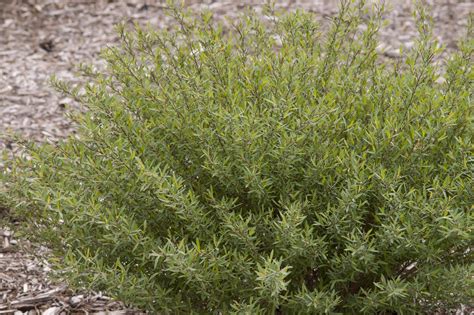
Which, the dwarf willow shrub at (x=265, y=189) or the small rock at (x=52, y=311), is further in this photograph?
the small rock at (x=52, y=311)

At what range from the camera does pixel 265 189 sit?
236 centimetres

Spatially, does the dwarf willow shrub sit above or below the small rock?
above

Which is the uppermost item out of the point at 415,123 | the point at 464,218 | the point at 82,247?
the point at 415,123

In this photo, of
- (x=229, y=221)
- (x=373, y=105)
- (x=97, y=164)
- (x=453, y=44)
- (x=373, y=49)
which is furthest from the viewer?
(x=453, y=44)

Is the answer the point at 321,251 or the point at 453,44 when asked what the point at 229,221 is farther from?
the point at 453,44

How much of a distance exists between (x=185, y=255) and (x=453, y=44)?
5440mm

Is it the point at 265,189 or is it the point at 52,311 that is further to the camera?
the point at 52,311

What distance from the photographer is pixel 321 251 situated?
227cm

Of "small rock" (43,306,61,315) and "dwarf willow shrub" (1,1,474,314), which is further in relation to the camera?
"small rock" (43,306,61,315)

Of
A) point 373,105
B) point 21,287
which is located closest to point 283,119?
point 373,105

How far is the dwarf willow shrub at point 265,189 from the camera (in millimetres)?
2221

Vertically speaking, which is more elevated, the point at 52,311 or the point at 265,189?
the point at 265,189

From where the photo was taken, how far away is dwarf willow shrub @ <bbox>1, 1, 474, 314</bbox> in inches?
87.4

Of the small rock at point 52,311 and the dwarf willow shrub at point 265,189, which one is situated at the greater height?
the dwarf willow shrub at point 265,189
